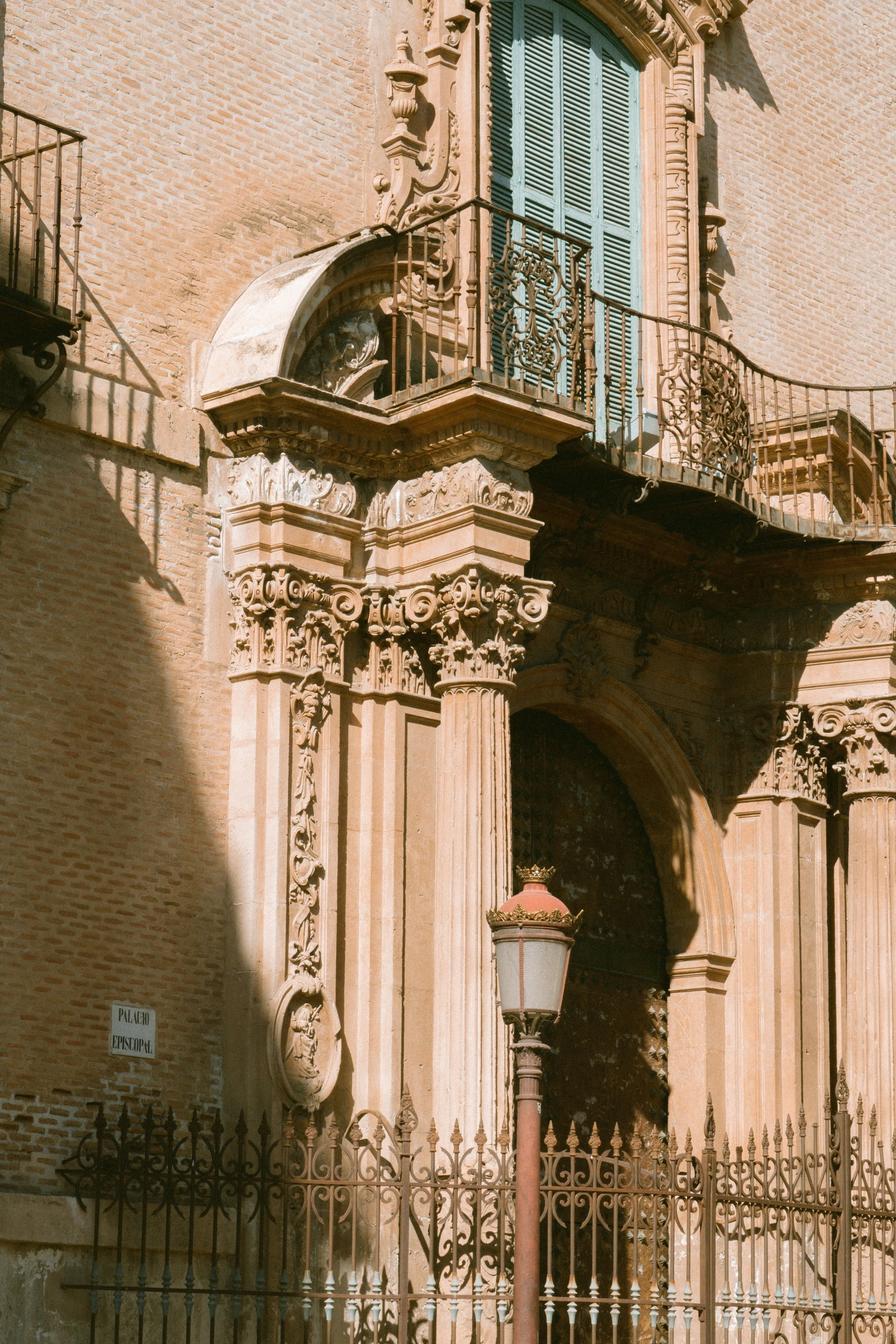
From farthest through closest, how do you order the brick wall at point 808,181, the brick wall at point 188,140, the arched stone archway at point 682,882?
1. the brick wall at point 808,181
2. the arched stone archway at point 682,882
3. the brick wall at point 188,140

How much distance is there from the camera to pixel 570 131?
17.4 metres

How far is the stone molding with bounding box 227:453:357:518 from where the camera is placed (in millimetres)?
13969

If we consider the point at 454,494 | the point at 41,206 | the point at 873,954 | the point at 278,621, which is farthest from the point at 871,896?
the point at 41,206

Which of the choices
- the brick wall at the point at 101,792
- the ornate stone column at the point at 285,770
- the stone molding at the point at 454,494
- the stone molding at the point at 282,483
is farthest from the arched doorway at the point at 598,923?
the brick wall at the point at 101,792

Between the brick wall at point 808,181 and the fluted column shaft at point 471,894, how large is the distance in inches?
227

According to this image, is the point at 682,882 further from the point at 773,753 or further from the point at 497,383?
the point at 497,383

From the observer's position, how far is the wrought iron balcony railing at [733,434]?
15883 mm

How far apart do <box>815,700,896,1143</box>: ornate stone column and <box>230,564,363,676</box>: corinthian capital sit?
4.73 metres

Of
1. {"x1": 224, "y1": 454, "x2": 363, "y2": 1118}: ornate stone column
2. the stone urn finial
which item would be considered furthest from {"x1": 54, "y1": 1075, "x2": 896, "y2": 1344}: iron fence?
the stone urn finial

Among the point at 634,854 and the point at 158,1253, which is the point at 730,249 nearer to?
the point at 634,854

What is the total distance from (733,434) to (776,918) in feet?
11.5

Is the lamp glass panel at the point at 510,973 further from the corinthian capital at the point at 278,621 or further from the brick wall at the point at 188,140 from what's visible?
the brick wall at the point at 188,140

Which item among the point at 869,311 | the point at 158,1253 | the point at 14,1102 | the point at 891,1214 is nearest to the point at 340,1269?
the point at 158,1253

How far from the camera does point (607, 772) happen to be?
1708 centimetres
